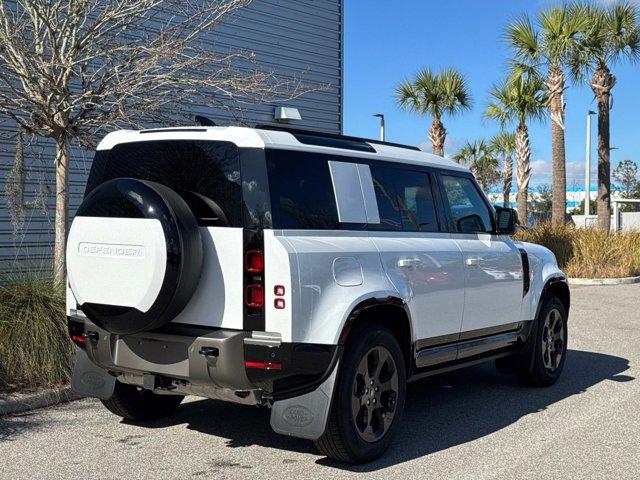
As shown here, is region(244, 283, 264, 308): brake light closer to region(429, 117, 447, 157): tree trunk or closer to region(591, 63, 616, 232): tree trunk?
region(591, 63, 616, 232): tree trunk

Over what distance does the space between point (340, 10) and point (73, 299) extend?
12.6 m

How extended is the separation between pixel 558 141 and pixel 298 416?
1955cm

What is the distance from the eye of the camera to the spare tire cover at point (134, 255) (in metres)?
4.49

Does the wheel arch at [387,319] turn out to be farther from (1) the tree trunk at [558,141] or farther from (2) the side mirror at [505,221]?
(1) the tree trunk at [558,141]

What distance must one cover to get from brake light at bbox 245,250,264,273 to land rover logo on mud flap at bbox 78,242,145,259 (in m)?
0.62

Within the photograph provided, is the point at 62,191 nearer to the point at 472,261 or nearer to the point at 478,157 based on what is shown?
the point at 472,261

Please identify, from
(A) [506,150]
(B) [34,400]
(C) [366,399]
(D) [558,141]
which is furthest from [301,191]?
(A) [506,150]

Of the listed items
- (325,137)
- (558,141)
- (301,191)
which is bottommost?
(301,191)

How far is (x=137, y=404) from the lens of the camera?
5.94 meters

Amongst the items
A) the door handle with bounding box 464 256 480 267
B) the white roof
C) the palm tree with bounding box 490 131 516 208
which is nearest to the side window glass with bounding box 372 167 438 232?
the white roof

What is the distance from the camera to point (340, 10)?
54.6ft

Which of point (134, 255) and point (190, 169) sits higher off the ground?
point (190, 169)

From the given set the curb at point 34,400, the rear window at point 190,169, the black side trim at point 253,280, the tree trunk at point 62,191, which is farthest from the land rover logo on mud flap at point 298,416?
the tree trunk at point 62,191

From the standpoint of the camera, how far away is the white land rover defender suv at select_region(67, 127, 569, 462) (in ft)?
14.8
